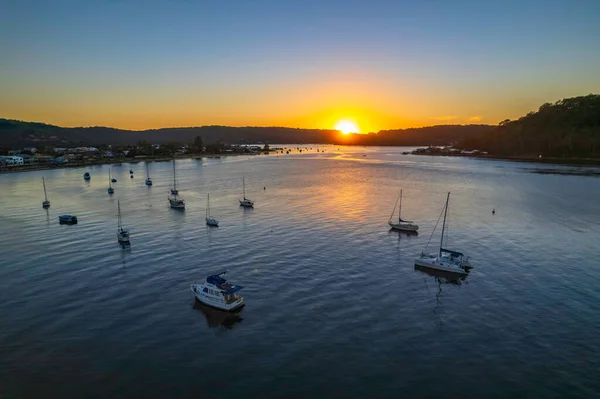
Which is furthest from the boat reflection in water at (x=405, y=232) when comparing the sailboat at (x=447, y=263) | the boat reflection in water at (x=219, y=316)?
Result: the boat reflection in water at (x=219, y=316)

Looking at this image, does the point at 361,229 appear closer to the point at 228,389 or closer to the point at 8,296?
the point at 228,389

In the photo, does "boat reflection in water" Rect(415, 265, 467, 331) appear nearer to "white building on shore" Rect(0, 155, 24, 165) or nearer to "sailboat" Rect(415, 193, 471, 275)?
"sailboat" Rect(415, 193, 471, 275)

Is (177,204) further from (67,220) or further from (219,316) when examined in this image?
(219,316)

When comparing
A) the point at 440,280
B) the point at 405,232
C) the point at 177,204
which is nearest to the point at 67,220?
the point at 177,204

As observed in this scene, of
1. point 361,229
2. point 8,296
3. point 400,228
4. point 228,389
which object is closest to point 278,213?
point 361,229

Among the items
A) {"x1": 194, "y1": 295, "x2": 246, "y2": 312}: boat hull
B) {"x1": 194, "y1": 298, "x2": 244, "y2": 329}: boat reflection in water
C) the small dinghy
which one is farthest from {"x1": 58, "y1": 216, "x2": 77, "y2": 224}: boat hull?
{"x1": 194, "y1": 295, "x2": 246, "y2": 312}: boat hull

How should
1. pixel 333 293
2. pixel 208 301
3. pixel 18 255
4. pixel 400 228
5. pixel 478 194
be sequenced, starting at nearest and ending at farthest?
pixel 208 301
pixel 333 293
pixel 18 255
pixel 400 228
pixel 478 194
